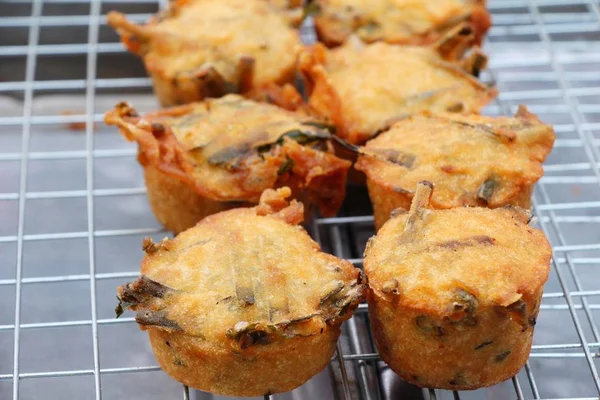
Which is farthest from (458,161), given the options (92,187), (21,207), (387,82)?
(21,207)

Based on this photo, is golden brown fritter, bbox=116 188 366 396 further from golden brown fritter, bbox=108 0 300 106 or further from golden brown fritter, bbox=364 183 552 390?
golden brown fritter, bbox=108 0 300 106

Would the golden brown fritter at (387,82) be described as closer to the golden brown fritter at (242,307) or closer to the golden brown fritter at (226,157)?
the golden brown fritter at (226,157)

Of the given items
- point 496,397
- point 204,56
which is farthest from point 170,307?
point 204,56

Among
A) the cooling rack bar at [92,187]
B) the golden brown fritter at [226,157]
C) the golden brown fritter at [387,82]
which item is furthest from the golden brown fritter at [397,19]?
the cooling rack bar at [92,187]

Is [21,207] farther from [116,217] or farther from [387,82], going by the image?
[387,82]

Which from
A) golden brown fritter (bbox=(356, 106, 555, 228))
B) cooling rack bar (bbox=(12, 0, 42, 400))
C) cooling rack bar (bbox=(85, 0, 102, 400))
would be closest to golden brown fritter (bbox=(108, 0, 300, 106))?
cooling rack bar (bbox=(85, 0, 102, 400))

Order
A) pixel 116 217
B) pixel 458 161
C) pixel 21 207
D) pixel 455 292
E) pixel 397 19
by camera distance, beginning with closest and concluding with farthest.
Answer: pixel 455 292
pixel 458 161
pixel 21 207
pixel 116 217
pixel 397 19

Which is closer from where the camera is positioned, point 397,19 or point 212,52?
point 212,52
